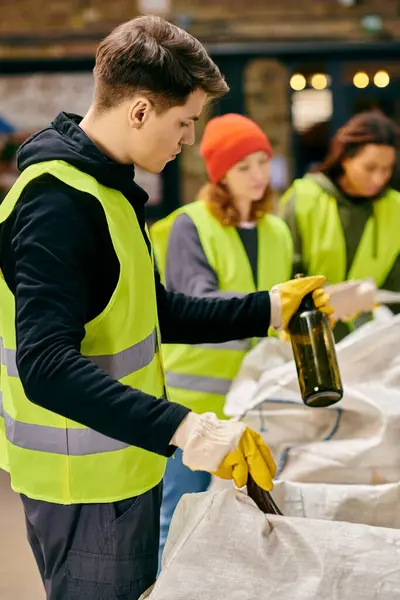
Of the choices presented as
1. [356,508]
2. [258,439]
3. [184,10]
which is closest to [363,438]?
[356,508]

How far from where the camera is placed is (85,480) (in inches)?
60.9

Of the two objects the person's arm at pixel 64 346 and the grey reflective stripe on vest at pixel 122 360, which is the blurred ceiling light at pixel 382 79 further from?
the person's arm at pixel 64 346

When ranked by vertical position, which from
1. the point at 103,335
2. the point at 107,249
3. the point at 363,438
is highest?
the point at 107,249

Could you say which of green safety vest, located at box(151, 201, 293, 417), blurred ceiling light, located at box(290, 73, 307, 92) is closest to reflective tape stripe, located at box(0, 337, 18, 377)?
green safety vest, located at box(151, 201, 293, 417)

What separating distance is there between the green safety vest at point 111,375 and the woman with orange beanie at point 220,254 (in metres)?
1.00

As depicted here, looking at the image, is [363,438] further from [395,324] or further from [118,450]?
[118,450]

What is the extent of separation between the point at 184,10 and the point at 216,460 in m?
6.13

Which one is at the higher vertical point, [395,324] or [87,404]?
[87,404]

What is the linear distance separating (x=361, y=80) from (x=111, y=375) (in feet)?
14.9

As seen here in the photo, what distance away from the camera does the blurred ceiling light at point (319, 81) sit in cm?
571

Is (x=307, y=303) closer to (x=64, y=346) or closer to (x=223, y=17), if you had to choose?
(x=64, y=346)

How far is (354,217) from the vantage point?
3.14 metres

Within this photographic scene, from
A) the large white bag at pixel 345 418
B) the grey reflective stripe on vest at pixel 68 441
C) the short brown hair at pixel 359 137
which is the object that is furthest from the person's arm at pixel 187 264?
the grey reflective stripe on vest at pixel 68 441

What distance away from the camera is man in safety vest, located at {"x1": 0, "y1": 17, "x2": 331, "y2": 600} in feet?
4.48
